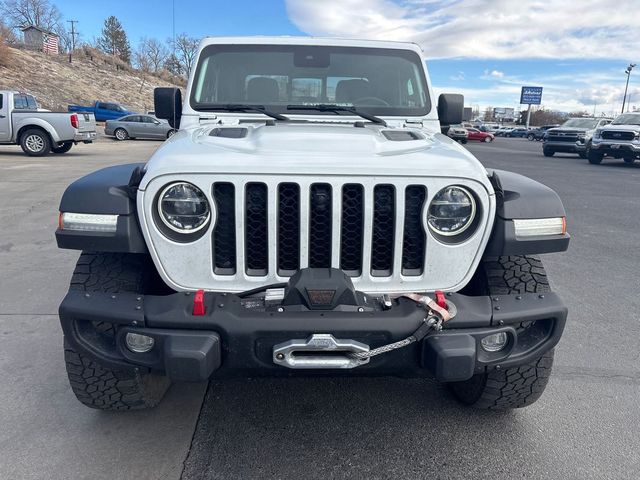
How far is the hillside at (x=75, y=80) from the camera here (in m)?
36.6

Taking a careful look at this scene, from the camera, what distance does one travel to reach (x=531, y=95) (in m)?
60.4

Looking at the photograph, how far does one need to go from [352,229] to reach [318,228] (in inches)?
5.8

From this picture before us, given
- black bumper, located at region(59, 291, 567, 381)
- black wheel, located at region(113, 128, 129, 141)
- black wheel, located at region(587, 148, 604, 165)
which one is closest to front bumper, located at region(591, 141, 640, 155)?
black wheel, located at region(587, 148, 604, 165)

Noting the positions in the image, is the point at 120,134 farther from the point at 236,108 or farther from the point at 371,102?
the point at 371,102

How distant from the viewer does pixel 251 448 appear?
253 cm

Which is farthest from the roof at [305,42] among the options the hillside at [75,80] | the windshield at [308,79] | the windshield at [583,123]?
the hillside at [75,80]

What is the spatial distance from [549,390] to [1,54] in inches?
1710

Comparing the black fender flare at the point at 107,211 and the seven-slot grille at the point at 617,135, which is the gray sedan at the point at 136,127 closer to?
the seven-slot grille at the point at 617,135

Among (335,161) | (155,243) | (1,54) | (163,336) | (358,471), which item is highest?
(1,54)

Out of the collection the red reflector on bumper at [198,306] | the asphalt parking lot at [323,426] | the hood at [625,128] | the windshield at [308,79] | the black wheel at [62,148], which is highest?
the windshield at [308,79]

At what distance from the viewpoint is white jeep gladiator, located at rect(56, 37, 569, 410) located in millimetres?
2072

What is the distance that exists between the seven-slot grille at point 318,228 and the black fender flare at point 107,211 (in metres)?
0.35

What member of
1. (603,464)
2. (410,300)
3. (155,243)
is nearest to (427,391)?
(603,464)

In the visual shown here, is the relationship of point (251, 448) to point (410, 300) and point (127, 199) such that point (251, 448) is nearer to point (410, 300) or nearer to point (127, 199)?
point (410, 300)
